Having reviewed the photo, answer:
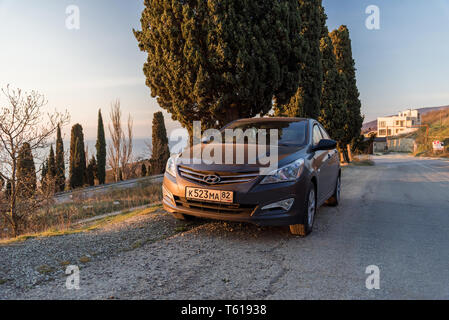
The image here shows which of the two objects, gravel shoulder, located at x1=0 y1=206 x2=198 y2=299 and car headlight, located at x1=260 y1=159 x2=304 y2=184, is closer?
gravel shoulder, located at x1=0 y1=206 x2=198 y2=299

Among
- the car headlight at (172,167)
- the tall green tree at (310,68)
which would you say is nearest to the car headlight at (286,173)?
the car headlight at (172,167)

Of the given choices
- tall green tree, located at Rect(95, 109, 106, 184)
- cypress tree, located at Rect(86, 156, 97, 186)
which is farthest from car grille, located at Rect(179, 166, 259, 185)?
cypress tree, located at Rect(86, 156, 97, 186)

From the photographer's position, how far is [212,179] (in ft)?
12.9

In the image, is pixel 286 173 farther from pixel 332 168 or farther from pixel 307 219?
pixel 332 168

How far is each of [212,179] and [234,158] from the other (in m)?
0.45

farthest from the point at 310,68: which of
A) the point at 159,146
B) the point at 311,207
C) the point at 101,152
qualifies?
the point at 101,152

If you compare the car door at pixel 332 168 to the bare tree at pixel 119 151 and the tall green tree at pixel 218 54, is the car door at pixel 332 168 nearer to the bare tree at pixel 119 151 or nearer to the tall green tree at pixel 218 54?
the tall green tree at pixel 218 54

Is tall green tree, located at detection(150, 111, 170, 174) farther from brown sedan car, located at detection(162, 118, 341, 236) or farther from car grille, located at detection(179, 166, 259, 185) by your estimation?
car grille, located at detection(179, 166, 259, 185)

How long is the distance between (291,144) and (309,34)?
12930mm

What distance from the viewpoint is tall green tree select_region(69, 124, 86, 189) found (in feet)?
102

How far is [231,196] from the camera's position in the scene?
12.6 ft

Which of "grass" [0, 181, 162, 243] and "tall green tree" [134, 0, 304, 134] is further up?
"tall green tree" [134, 0, 304, 134]
